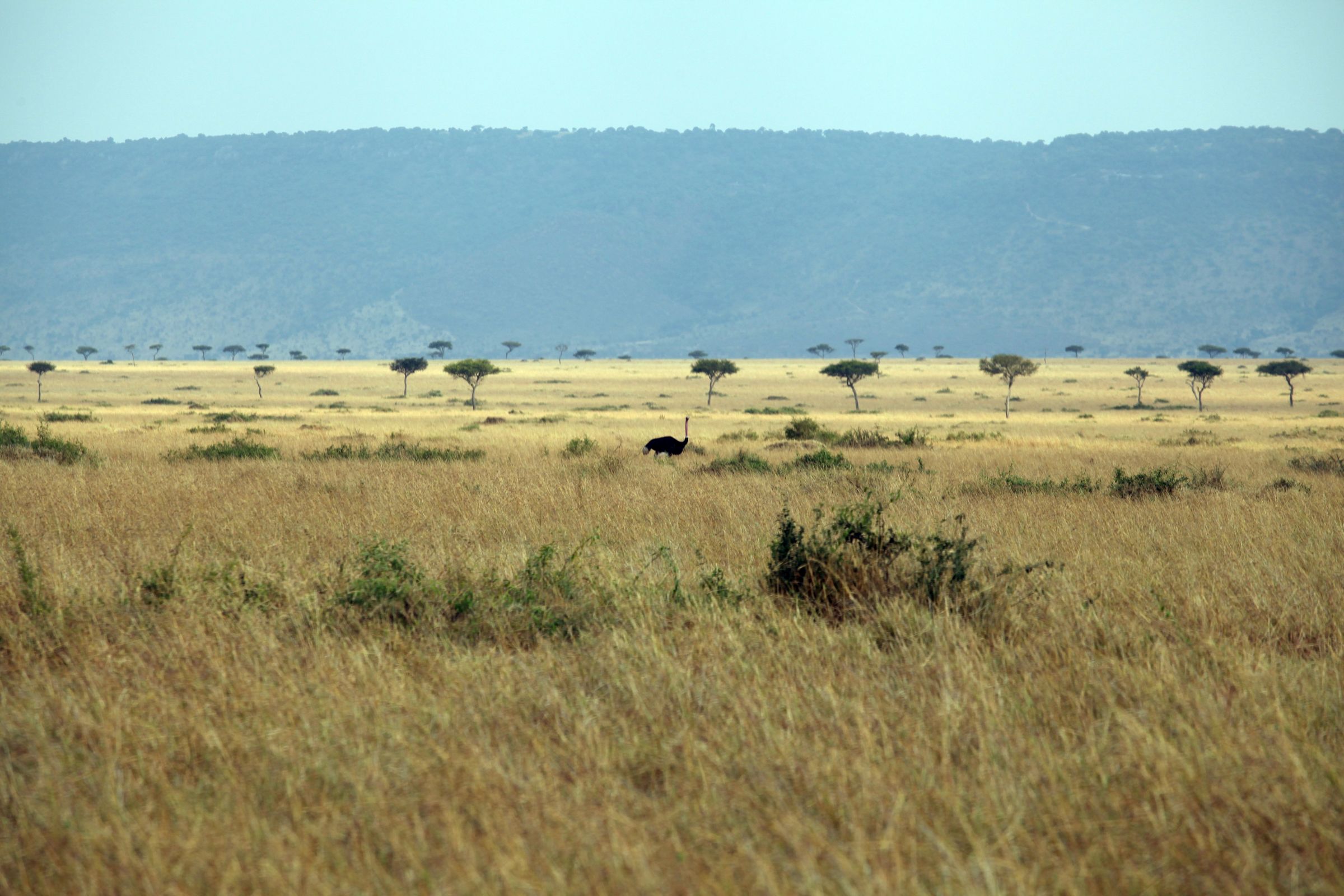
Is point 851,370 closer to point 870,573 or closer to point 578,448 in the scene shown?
point 578,448

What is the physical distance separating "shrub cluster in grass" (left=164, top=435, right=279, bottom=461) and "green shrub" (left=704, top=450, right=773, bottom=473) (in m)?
8.09

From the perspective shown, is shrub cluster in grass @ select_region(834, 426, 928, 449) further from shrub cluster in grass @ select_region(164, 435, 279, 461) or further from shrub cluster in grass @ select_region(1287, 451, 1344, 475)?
shrub cluster in grass @ select_region(164, 435, 279, 461)

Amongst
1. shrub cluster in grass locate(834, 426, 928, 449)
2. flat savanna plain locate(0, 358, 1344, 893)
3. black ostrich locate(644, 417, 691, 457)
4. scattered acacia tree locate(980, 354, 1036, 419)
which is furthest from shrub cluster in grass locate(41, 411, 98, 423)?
scattered acacia tree locate(980, 354, 1036, 419)

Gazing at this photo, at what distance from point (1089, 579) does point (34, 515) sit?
373 inches

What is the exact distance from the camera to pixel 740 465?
18.1 m

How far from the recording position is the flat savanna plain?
3297 millimetres

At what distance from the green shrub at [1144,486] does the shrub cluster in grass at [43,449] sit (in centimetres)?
1588

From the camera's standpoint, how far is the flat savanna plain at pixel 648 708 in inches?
130

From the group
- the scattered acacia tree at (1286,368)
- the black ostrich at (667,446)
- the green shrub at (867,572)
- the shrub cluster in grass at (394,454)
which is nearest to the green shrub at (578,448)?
the black ostrich at (667,446)

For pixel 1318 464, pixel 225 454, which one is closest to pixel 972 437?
pixel 1318 464

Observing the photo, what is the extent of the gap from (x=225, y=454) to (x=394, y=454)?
3.11 metres

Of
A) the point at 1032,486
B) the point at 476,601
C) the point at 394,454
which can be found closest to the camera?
the point at 476,601

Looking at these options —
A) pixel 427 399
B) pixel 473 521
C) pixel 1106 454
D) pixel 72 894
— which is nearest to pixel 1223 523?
pixel 473 521

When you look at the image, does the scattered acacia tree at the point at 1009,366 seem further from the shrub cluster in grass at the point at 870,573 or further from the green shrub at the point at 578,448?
the shrub cluster in grass at the point at 870,573
